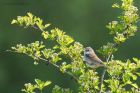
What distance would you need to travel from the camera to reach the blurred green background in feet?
91.1

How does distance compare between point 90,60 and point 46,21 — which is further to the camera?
point 46,21

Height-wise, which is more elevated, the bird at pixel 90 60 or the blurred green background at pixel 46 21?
the blurred green background at pixel 46 21

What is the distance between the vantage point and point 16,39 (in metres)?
28.6

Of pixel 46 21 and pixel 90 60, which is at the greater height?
pixel 46 21

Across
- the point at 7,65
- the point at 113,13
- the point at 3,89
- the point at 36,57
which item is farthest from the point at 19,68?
the point at 36,57

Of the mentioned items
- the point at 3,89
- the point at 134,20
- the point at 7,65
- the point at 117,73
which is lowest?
the point at 117,73

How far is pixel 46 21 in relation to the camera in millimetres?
28219

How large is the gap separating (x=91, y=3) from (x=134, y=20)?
840 inches

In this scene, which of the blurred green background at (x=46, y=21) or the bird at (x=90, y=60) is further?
the blurred green background at (x=46, y=21)

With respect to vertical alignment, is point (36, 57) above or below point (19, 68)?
below

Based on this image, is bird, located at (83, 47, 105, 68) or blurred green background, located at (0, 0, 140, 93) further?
blurred green background, located at (0, 0, 140, 93)

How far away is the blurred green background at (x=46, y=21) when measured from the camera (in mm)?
27781

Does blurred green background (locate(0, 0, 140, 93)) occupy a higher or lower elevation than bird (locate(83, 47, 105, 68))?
higher

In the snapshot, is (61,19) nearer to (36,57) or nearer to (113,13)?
(113,13)
